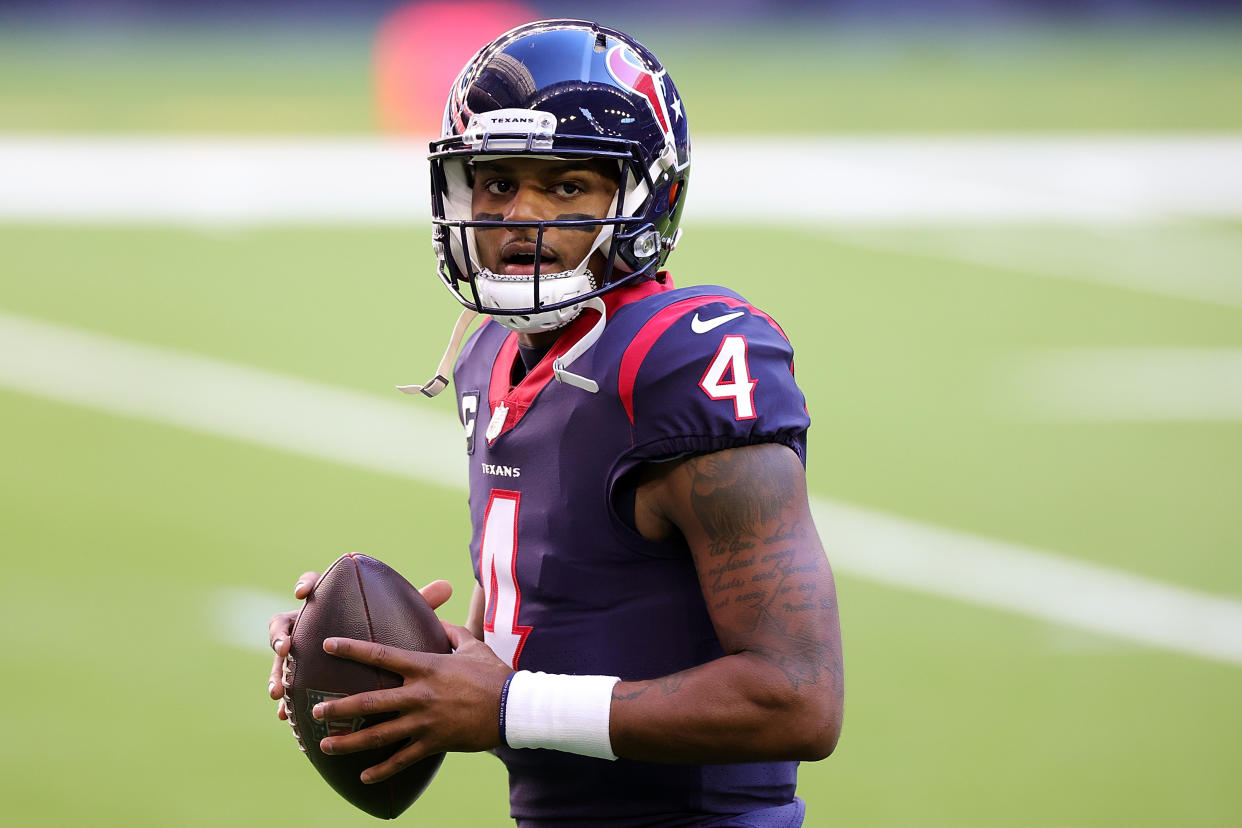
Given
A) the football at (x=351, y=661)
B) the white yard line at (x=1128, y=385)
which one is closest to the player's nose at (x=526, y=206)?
the football at (x=351, y=661)

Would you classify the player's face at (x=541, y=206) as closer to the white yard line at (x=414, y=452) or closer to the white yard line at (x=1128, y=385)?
the white yard line at (x=414, y=452)

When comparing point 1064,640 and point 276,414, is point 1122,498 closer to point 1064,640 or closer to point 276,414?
point 1064,640

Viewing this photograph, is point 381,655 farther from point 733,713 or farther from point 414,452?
point 414,452

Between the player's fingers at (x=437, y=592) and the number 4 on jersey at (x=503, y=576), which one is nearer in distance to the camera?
the number 4 on jersey at (x=503, y=576)

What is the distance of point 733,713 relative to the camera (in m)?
1.81

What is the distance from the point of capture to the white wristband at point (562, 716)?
1.87m

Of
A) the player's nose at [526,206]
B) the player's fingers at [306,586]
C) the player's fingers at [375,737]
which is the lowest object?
the player's fingers at [375,737]

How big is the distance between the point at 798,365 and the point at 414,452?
187cm

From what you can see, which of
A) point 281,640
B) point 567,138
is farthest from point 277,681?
point 567,138

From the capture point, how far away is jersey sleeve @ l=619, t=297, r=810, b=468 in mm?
1860

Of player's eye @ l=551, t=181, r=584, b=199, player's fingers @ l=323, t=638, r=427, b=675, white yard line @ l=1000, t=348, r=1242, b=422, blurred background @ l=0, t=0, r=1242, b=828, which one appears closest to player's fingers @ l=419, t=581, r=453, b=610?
player's fingers @ l=323, t=638, r=427, b=675

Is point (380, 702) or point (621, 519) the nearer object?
point (380, 702)

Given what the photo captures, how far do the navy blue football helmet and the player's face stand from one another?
0.8 inches

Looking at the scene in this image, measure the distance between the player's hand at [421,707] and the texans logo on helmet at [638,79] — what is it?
87 centimetres
